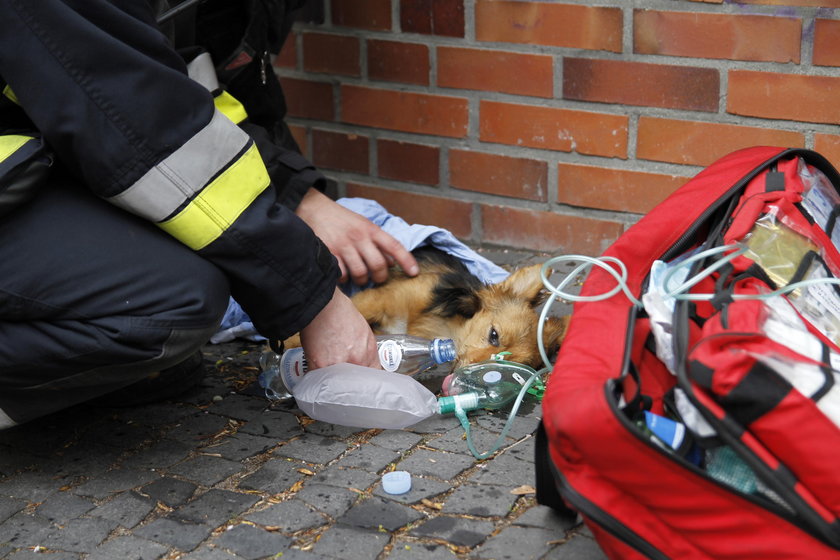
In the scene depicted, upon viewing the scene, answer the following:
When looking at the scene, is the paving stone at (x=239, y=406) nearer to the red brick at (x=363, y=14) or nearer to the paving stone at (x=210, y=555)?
the paving stone at (x=210, y=555)

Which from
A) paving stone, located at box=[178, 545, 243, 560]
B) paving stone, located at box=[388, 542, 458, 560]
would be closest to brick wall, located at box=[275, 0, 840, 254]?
paving stone, located at box=[388, 542, 458, 560]

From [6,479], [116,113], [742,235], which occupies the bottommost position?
[6,479]

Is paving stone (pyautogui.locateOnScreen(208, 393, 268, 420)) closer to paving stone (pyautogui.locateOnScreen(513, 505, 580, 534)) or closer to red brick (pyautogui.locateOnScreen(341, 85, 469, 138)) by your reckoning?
paving stone (pyautogui.locateOnScreen(513, 505, 580, 534))

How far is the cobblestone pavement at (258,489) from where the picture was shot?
6.89ft

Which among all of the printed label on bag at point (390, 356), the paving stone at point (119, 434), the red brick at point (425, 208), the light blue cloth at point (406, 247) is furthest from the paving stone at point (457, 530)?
the red brick at point (425, 208)

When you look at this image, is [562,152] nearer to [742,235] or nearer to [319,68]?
[319,68]

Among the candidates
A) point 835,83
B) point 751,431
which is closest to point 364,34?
point 835,83

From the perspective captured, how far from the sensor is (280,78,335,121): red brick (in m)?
4.14

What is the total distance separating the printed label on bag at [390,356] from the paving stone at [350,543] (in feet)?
2.36

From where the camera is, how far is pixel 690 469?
155cm

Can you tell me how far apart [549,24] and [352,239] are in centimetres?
112

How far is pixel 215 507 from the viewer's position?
2270 mm

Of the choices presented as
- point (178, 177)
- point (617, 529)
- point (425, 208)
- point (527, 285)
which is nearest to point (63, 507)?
point (178, 177)

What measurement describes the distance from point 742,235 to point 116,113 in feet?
4.56
